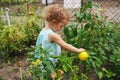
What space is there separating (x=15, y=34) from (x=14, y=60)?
0.38 m

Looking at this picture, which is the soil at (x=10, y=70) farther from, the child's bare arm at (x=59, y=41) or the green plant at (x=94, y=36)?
the child's bare arm at (x=59, y=41)

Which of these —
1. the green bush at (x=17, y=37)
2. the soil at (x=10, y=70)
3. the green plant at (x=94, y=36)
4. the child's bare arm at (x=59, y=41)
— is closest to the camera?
the child's bare arm at (x=59, y=41)

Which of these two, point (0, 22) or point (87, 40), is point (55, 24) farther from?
point (0, 22)

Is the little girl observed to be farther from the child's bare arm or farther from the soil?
the soil

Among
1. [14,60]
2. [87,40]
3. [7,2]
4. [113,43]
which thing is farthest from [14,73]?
[7,2]

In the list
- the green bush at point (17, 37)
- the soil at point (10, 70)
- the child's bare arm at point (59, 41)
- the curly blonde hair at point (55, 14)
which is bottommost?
the soil at point (10, 70)

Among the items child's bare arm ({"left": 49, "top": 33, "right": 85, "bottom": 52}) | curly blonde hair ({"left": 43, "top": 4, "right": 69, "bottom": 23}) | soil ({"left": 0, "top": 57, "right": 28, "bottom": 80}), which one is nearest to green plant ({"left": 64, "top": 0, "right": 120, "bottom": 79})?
curly blonde hair ({"left": 43, "top": 4, "right": 69, "bottom": 23})

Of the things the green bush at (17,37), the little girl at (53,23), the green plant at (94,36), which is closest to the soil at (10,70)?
the green bush at (17,37)

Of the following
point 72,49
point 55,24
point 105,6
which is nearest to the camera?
point 72,49

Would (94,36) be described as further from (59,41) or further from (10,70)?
(10,70)

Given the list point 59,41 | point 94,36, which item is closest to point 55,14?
point 59,41

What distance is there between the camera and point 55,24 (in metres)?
2.72

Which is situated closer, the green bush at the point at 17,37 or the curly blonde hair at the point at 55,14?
the curly blonde hair at the point at 55,14

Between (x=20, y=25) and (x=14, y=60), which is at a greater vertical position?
(x=20, y=25)
